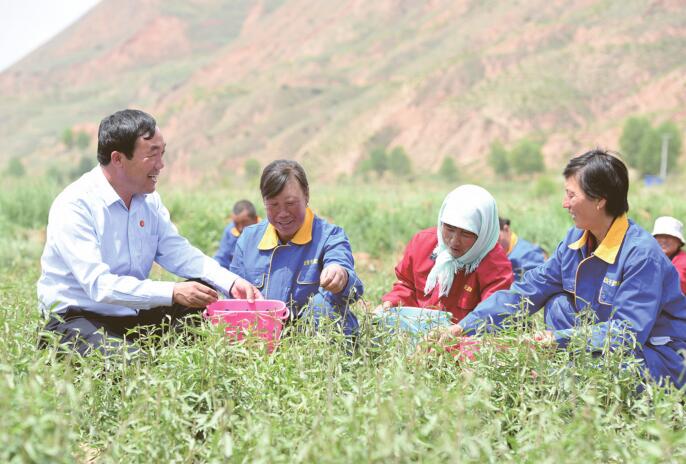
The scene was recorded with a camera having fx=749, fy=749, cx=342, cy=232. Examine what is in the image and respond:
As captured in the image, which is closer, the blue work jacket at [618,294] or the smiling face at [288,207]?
the blue work jacket at [618,294]

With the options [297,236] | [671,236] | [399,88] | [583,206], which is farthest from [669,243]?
[399,88]

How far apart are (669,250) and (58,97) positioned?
115150 millimetres

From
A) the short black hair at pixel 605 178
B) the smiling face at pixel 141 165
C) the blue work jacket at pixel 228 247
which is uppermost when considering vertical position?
the smiling face at pixel 141 165

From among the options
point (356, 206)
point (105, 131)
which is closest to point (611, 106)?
point (356, 206)

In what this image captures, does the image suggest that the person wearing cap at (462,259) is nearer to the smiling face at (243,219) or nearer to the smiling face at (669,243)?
the smiling face at (669,243)

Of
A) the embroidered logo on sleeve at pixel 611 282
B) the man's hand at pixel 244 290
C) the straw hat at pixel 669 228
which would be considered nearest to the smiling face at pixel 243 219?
the man's hand at pixel 244 290

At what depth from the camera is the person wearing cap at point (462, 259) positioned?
409 centimetres

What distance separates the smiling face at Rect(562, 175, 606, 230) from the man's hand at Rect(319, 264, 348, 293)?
1.15 metres

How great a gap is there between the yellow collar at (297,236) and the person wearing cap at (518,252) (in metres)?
2.33

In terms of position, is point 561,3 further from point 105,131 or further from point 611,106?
point 105,131

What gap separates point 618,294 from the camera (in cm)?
346

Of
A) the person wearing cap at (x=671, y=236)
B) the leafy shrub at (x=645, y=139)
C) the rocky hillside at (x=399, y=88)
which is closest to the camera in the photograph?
the person wearing cap at (x=671, y=236)

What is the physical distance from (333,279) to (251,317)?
0.44 metres

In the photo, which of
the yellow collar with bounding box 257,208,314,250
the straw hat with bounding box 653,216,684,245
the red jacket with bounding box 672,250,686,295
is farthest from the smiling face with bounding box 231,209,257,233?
the red jacket with bounding box 672,250,686,295
